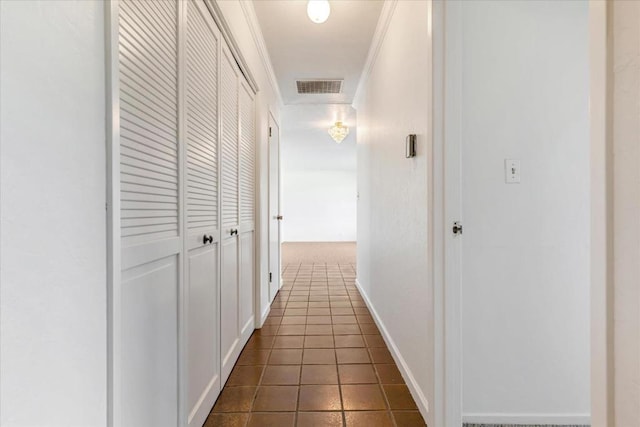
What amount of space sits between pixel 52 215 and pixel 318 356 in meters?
1.96

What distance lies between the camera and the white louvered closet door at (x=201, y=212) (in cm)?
139

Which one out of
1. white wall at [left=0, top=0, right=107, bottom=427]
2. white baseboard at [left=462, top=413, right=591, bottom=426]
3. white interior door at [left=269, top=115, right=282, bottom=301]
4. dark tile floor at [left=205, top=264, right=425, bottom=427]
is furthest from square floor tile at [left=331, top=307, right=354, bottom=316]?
white wall at [left=0, top=0, right=107, bottom=427]

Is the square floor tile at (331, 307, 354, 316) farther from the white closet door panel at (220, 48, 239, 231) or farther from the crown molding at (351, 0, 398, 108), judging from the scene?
the crown molding at (351, 0, 398, 108)

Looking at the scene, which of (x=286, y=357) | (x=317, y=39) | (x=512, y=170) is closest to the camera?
(x=512, y=170)

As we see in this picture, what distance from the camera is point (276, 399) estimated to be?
1740 mm

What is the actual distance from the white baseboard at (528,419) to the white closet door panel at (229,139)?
1.61 metres

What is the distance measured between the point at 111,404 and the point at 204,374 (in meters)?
0.84

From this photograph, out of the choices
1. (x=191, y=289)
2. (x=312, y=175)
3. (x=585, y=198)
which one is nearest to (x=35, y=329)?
(x=191, y=289)

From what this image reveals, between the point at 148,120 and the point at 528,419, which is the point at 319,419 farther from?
the point at 148,120

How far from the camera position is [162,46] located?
3.75ft

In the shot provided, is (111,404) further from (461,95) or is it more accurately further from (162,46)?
(461,95)

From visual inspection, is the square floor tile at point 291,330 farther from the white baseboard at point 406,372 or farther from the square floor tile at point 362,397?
the square floor tile at point 362,397

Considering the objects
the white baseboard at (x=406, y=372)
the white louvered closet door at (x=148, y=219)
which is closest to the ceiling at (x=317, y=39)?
the white louvered closet door at (x=148, y=219)

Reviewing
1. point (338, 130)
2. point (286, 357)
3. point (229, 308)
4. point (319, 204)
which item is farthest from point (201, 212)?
point (319, 204)
